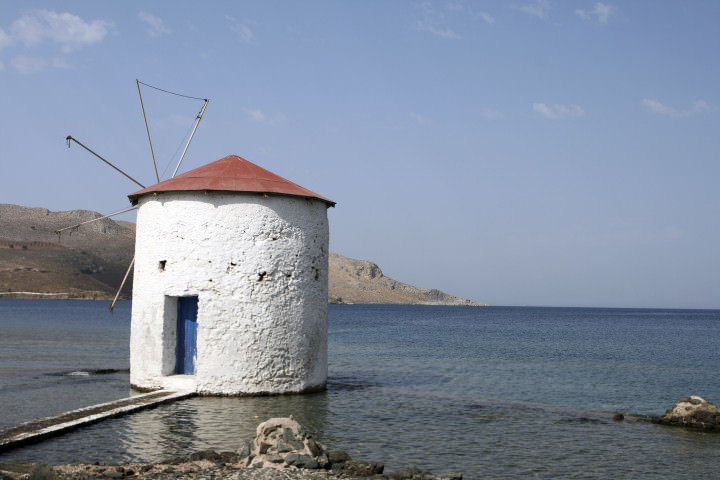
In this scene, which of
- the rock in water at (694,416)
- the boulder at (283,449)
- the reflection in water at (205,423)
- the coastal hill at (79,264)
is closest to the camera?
the boulder at (283,449)

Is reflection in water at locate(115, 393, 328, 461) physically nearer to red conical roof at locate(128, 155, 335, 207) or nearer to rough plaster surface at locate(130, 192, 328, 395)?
rough plaster surface at locate(130, 192, 328, 395)

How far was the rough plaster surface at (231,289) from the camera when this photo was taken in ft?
41.8

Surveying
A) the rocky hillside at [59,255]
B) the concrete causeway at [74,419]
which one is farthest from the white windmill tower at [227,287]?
the rocky hillside at [59,255]

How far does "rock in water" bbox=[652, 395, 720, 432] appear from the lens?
11.9 meters

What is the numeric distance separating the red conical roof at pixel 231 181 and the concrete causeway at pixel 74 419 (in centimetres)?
401

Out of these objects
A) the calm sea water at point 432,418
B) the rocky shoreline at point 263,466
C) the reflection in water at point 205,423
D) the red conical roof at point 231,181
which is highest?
the red conical roof at point 231,181

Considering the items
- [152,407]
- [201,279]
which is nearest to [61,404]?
[152,407]

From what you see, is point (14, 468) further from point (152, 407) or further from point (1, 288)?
point (1, 288)

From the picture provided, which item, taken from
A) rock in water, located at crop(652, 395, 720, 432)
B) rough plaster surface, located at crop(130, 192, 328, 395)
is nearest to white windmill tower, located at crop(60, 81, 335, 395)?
rough plaster surface, located at crop(130, 192, 328, 395)

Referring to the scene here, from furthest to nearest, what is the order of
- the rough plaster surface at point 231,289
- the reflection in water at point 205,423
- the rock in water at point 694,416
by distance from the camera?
the rough plaster surface at point 231,289
the rock in water at point 694,416
the reflection in water at point 205,423

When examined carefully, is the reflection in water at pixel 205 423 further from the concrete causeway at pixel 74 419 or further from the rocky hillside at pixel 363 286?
the rocky hillside at pixel 363 286

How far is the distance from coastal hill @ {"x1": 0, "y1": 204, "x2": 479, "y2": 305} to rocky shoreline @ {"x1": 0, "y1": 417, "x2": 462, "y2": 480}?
89.4 m

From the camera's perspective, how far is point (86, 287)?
376 feet

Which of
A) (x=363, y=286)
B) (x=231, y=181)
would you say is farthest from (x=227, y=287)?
(x=363, y=286)
